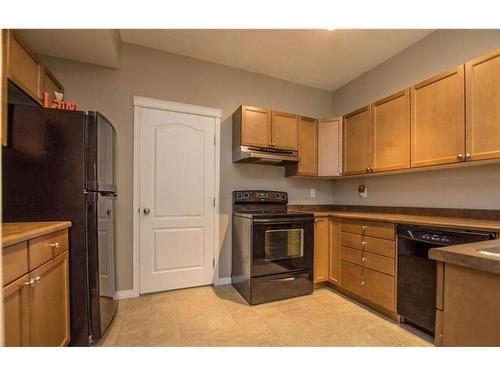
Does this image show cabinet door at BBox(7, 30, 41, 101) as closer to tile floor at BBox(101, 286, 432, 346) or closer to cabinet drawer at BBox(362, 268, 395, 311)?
tile floor at BBox(101, 286, 432, 346)

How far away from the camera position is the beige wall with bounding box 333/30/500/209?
1.81 metres

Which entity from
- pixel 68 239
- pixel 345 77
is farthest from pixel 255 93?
pixel 68 239

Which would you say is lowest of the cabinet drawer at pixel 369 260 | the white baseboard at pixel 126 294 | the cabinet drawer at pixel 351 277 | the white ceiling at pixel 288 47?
the white baseboard at pixel 126 294

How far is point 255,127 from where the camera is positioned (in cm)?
256

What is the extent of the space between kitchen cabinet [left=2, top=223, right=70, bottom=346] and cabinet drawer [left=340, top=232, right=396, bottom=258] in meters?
2.36

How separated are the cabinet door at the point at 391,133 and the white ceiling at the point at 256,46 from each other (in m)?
0.65

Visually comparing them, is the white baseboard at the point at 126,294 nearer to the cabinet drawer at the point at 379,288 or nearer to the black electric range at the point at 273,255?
the black electric range at the point at 273,255

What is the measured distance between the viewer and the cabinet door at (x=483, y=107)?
1.52 m

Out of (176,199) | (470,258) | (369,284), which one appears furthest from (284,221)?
(470,258)

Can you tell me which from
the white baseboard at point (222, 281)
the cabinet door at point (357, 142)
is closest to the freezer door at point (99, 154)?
the white baseboard at point (222, 281)

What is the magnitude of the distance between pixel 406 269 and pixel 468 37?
2.04 m

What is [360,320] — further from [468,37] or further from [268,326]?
[468,37]

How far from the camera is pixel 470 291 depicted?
688 mm

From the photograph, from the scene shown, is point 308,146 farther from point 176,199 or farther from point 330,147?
point 176,199
